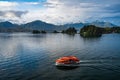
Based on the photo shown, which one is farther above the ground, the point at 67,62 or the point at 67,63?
the point at 67,62

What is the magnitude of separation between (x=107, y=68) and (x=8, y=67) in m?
43.2

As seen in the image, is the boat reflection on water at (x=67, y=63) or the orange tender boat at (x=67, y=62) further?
the orange tender boat at (x=67, y=62)

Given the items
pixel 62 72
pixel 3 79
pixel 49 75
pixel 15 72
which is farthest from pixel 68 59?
pixel 3 79

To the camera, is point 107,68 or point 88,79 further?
point 107,68

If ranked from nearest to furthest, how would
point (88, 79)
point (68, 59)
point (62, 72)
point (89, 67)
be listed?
point (88, 79), point (62, 72), point (89, 67), point (68, 59)

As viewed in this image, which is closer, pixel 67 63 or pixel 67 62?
pixel 67 63

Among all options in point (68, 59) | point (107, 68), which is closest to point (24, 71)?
point (68, 59)

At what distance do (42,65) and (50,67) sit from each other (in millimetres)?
5575

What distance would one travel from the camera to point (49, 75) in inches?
2995

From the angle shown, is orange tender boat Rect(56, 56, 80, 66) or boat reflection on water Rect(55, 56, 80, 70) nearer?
boat reflection on water Rect(55, 56, 80, 70)

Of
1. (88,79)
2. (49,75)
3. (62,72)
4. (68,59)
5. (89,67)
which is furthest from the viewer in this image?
(68,59)

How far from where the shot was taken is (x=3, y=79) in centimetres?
7194

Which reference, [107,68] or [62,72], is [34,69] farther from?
[107,68]

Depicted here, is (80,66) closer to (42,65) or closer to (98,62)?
(98,62)
